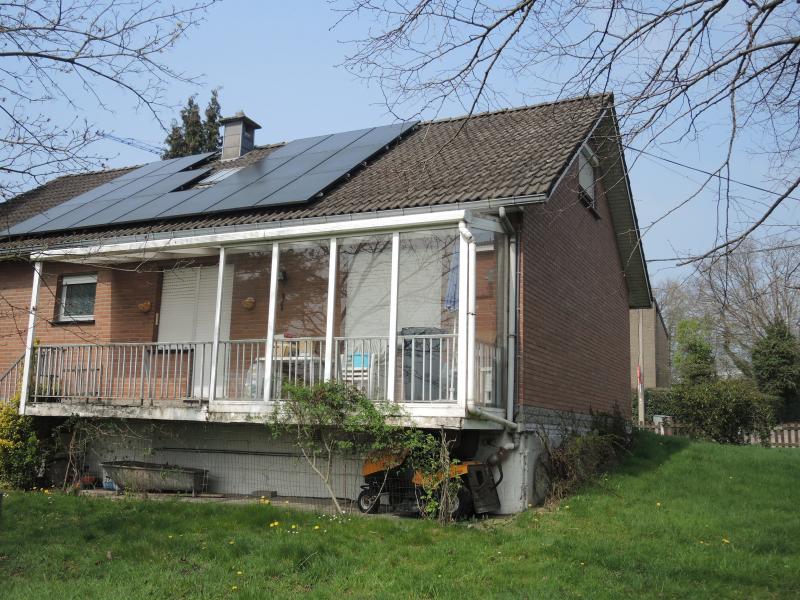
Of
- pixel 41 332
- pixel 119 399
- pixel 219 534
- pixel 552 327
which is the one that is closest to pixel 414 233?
pixel 552 327

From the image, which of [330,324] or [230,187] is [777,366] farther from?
[330,324]

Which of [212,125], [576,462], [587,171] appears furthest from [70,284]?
[212,125]

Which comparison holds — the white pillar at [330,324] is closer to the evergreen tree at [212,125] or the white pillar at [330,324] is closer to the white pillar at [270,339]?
the white pillar at [270,339]

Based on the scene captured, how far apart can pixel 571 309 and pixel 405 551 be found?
670 cm

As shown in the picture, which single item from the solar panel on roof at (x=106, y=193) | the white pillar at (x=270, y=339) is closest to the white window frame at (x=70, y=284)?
the solar panel on roof at (x=106, y=193)

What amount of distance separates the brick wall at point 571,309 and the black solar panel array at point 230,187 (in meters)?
3.34

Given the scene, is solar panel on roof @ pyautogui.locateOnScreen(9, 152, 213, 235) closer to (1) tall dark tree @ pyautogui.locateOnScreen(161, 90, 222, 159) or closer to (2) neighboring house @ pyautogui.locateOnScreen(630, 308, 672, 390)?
(1) tall dark tree @ pyautogui.locateOnScreen(161, 90, 222, 159)

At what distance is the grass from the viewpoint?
6.57 m

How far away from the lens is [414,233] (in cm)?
1027

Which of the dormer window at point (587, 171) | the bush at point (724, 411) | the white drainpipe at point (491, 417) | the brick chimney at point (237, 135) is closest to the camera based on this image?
the white drainpipe at point (491, 417)

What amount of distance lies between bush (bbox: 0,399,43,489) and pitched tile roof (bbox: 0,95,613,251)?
9.75 feet

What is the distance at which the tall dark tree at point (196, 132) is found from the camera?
114 ft

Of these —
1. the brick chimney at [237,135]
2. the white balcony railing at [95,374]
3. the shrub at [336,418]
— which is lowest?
the shrub at [336,418]

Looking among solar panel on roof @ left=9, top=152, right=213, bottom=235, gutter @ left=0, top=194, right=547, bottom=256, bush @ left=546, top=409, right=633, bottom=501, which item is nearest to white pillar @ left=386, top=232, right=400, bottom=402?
gutter @ left=0, top=194, right=547, bottom=256
